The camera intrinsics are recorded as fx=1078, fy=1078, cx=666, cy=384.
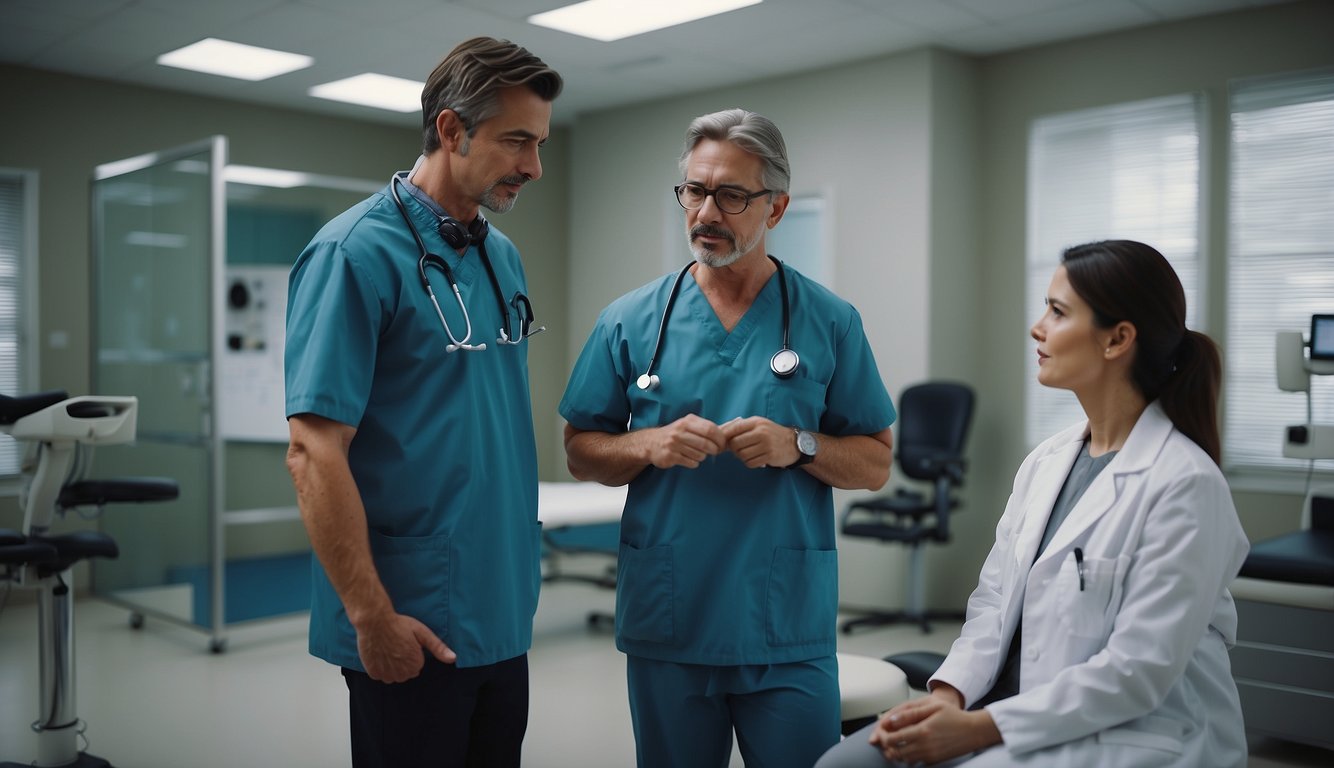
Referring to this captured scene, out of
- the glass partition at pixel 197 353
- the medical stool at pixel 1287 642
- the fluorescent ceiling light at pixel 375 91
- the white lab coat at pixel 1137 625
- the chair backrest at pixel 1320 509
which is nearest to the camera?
the white lab coat at pixel 1137 625

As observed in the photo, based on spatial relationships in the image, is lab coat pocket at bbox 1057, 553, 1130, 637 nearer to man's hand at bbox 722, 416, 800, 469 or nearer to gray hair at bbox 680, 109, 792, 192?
man's hand at bbox 722, 416, 800, 469

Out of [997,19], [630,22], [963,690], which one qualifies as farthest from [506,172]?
[997,19]

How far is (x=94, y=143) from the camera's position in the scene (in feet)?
19.7

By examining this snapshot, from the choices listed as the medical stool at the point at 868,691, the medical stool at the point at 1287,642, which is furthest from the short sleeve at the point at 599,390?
the medical stool at the point at 1287,642

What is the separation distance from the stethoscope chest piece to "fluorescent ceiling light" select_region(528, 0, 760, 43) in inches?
133

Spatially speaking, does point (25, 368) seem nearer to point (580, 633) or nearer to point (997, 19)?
point (580, 633)

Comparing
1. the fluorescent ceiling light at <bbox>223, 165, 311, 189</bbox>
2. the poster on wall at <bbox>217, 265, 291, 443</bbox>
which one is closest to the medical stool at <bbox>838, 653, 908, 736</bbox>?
the fluorescent ceiling light at <bbox>223, 165, 311, 189</bbox>

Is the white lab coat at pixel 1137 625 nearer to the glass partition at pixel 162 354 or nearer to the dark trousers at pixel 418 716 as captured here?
the dark trousers at pixel 418 716

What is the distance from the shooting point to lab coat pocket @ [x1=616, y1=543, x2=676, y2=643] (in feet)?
5.70

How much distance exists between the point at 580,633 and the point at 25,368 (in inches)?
132

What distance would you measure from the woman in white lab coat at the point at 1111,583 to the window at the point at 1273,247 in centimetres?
375

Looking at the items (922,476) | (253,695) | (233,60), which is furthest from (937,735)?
(233,60)

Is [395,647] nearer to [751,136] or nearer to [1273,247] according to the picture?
[751,136]

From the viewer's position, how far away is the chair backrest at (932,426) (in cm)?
515
